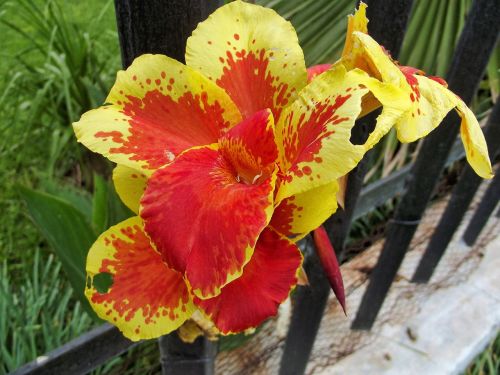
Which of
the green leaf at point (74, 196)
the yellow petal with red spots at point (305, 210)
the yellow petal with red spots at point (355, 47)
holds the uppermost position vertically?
the yellow petal with red spots at point (355, 47)

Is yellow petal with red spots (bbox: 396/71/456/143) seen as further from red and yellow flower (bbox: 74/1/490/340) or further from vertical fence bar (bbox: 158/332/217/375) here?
vertical fence bar (bbox: 158/332/217/375)

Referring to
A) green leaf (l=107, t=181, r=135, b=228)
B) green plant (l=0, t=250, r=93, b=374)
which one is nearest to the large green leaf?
green leaf (l=107, t=181, r=135, b=228)

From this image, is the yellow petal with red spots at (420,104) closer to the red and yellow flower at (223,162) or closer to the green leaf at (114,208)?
the red and yellow flower at (223,162)

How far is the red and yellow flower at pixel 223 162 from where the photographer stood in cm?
38

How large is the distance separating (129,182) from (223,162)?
0.36 feet

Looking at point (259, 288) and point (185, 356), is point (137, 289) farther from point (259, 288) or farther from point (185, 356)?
point (185, 356)

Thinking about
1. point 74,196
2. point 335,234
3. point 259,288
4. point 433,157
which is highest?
point 259,288

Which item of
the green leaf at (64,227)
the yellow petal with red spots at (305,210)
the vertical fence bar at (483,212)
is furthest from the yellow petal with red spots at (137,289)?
the vertical fence bar at (483,212)

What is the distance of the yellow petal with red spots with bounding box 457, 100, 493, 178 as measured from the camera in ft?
1.44

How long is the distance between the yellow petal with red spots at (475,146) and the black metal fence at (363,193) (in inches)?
10.4

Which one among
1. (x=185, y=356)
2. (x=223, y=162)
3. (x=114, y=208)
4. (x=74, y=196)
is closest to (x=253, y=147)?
(x=223, y=162)

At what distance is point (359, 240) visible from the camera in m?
2.09

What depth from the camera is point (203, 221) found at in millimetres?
388

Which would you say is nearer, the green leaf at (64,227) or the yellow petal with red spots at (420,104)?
the yellow petal with red spots at (420,104)
